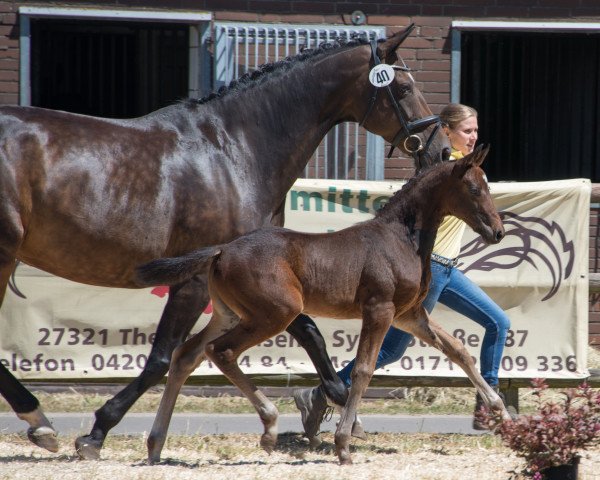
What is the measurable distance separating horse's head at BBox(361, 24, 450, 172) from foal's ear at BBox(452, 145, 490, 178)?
0.44 meters

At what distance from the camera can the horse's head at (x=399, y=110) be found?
6.14 meters

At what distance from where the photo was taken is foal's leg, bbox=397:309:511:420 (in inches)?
239

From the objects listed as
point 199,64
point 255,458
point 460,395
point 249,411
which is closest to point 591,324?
point 460,395

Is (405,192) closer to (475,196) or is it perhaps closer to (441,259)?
(475,196)

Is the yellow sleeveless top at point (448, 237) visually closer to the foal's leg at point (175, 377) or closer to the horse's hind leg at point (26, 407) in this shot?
the foal's leg at point (175, 377)

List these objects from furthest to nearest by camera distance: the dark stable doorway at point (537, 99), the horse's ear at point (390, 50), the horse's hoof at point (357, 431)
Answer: the dark stable doorway at point (537, 99) < the horse's hoof at point (357, 431) < the horse's ear at point (390, 50)

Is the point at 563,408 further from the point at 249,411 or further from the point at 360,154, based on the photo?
the point at 360,154

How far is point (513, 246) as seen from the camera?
7781 millimetres

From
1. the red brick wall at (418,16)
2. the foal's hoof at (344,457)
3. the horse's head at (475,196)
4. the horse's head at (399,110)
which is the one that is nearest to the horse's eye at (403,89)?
the horse's head at (399,110)

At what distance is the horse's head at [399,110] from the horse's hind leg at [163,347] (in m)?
1.34

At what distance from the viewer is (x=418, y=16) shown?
9.61 metres

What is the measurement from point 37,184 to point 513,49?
7.85 m

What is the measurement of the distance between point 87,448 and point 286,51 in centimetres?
445

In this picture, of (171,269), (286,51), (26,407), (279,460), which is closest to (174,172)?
(171,269)
